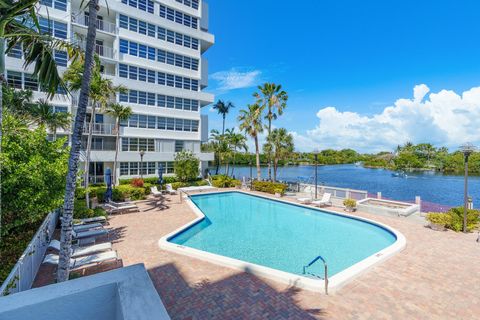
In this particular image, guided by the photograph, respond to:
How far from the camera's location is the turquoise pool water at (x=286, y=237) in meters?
9.75

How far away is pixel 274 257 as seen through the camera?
980 centimetres

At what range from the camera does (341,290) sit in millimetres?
6742

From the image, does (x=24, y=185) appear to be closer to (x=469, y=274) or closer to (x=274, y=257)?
(x=274, y=257)

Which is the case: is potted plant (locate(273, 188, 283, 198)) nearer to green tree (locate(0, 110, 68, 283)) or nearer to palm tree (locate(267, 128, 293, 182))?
palm tree (locate(267, 128, 293, 182))

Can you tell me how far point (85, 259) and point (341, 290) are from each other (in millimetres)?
8028

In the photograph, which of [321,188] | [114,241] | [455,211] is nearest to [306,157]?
[321,188]

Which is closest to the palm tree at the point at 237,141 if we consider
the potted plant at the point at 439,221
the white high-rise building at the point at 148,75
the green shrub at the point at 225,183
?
the white high-rise building at the point at 148,75

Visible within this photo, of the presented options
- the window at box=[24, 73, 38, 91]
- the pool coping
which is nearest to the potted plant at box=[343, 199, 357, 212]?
the pool coping

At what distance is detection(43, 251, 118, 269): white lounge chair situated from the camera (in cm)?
747

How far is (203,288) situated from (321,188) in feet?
53.3

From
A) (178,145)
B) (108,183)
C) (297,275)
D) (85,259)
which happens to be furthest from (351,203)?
(178,145)

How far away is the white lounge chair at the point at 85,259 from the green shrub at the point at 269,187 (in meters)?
15.6

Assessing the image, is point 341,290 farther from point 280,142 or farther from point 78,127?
point 280,142

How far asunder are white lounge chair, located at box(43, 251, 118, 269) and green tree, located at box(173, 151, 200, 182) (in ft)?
55.8
